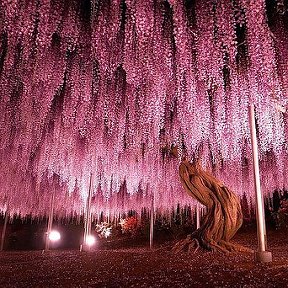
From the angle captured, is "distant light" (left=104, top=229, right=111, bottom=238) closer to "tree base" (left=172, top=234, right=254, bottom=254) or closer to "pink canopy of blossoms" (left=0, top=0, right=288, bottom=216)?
"pink canopy of blossoms" (left=0, top=0, right=288, bottom=216)

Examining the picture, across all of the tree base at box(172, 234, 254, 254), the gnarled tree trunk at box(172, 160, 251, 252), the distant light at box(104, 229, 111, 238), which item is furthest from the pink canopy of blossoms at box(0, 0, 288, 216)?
the distant light at box(104, 229, 111, 238)

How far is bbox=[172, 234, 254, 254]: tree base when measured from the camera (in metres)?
4.89

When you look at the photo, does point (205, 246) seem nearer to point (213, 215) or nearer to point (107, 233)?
point (213, 215)

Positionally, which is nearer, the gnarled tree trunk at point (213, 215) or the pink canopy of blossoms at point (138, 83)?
the pink canopy of blossoms at point (138, 83)

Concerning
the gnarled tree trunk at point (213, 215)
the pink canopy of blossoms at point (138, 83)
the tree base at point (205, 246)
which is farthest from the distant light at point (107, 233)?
the tree base at point (205, 246)

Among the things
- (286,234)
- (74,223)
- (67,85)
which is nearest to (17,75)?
(67,85)

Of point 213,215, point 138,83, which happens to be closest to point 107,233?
point 213,215

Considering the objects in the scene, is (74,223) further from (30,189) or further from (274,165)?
(274,165)

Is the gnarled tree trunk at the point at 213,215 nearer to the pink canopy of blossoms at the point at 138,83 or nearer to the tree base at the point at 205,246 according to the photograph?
the tree base at the point at 205,246

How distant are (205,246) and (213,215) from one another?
56 centimetres

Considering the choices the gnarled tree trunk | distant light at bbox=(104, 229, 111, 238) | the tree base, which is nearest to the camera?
the tree base

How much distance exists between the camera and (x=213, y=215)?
17.8 ft

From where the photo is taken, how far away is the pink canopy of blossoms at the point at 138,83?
3.64 meters

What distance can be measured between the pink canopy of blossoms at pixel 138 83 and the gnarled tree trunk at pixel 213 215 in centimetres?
83
